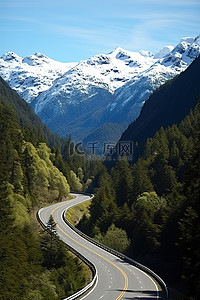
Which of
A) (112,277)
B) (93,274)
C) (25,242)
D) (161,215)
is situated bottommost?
(93,274)

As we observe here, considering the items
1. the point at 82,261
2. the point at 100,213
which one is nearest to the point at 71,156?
the point at 100,213

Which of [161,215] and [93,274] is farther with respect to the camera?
[161,215]

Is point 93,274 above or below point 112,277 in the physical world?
below

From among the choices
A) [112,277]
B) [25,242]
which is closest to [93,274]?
[112,277]

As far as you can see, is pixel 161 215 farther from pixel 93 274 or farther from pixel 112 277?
pixel 112 277

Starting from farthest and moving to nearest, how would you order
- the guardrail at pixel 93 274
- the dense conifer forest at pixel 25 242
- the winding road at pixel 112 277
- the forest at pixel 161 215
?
the dense conifer forest at pixel 25 242, the winding road at pixel 112 277, the guardrail at pixel 93 274, the forest at pixel 161 215

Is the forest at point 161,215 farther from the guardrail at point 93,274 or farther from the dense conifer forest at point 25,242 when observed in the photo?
the dense conifer forest at point 25,242

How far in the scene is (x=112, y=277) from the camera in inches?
1861

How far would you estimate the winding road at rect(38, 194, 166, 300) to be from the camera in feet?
130

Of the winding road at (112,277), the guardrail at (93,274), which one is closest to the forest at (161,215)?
the winding road at (112,277)

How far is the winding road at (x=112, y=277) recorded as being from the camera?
3953 centimetres

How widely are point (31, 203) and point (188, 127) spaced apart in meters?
58.5

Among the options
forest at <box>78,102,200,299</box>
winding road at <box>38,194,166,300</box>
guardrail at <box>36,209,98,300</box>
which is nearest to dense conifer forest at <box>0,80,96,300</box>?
guardrail at <box>36,209,98,300</box>

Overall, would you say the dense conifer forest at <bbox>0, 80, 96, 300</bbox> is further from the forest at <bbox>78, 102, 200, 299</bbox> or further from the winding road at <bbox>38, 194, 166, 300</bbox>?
the forest at <bbox>78, 102, 200, 299</bbox>
